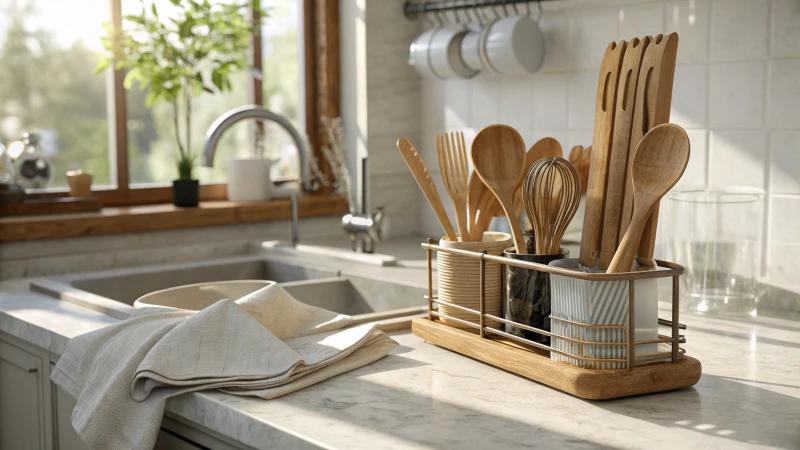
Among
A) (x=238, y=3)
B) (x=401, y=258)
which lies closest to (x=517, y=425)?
(x=401, y=258)

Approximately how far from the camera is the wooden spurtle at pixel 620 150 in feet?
3.64

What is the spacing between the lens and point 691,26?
5.84 ft

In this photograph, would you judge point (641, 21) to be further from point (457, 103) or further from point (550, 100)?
point (457, 103)

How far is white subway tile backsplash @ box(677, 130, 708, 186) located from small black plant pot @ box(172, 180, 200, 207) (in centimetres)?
127

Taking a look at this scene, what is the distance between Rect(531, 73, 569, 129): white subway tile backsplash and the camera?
6.86ft

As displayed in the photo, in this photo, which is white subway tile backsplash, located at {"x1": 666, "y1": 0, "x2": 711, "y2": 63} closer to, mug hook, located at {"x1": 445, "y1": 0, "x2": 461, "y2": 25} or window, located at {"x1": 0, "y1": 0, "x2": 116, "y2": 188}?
mug hook, located at {"x1": 445, "y1": 0, "x2": 461, "y2": 25}

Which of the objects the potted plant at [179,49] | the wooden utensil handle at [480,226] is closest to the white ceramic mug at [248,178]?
the potted plant at [179,49]

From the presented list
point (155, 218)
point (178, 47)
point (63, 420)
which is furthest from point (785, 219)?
point (178, 47)

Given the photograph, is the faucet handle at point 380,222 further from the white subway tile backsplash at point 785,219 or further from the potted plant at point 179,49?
the white subway tile backsplash at point 785,219

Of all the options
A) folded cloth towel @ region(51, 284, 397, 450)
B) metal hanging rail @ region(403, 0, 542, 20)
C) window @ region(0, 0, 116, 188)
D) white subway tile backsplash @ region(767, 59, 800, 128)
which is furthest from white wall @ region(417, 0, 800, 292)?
window @ region(0, 0, 116, 188)

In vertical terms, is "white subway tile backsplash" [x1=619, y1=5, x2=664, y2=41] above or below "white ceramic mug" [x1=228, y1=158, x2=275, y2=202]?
above

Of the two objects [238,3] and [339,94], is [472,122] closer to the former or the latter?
[339,94]

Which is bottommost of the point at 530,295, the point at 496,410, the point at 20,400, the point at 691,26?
the point at 20,400

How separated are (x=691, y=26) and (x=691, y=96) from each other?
0.14 m
